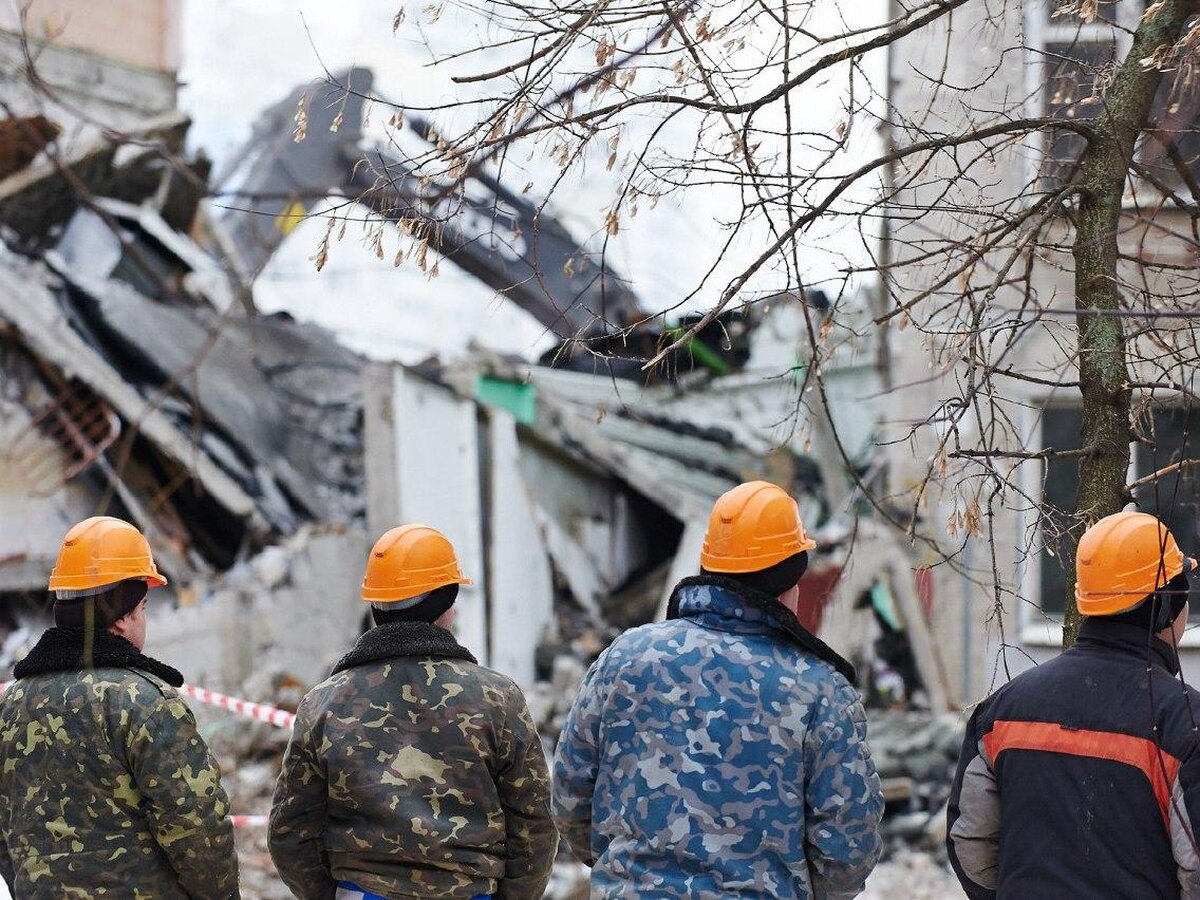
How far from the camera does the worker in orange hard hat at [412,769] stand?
9.71 feet

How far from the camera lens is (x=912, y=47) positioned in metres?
8.82

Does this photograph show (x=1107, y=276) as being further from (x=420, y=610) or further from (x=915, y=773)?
(x=915, y=773)

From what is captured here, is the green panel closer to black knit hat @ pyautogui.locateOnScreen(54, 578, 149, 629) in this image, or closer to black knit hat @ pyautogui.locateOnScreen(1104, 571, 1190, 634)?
black knit hat @ pyautogui.locateOnScreen(54, 578, 149, 629)

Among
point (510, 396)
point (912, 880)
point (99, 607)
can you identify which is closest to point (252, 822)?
point (912, 880)

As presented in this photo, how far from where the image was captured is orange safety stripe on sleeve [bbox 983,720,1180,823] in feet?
8.48

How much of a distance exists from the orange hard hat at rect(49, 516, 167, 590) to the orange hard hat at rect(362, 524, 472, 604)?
0.53 meters

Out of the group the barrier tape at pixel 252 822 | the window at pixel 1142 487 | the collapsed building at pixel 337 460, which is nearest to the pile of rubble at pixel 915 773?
the collapsed building at pixel 337 460

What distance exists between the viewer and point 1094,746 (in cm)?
267

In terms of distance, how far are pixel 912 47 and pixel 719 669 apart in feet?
23.2

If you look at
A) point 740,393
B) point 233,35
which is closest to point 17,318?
point 740,393

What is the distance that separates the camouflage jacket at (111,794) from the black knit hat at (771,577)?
1261 millimetres

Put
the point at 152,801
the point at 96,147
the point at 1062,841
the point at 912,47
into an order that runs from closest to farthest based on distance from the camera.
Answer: the point at 1062,841 < the point at 152,801 < the point at 912,47 < the point at 96,147

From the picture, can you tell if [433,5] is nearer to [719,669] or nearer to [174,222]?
[719,669]

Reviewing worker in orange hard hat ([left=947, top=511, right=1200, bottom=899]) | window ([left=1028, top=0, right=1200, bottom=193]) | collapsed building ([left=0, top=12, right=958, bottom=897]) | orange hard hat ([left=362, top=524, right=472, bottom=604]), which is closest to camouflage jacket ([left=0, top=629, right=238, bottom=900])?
orange hard hat ([left=362, top=524, right=472, bottom=604])
